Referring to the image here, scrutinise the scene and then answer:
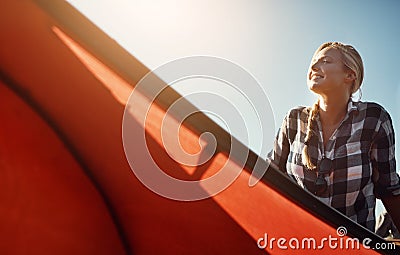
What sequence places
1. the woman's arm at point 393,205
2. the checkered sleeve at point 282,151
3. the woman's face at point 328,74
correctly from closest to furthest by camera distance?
the woman's arm at point 393,205
the woman's face at point 328,74
the checkered sleeve at point 282,151

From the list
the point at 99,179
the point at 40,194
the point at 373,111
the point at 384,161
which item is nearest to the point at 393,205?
the point at 384,161

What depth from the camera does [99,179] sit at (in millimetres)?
755

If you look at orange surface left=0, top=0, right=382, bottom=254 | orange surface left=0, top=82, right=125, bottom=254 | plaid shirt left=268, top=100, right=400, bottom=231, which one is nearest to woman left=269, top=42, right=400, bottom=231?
plaid shirt left=268, top=100, right=400, bottom=231

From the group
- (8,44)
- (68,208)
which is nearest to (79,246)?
(68,208)

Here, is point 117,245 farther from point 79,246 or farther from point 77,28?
point 77,28

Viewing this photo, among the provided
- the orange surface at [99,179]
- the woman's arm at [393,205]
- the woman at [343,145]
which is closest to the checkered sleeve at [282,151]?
the woman at [343,145]

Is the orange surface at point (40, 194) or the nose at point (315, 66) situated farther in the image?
the nose at point (315, 66)

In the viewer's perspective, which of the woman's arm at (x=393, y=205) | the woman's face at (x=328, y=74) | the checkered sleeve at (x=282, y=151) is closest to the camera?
the woman's arm at (x=393, y=205)

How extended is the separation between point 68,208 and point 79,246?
2.8 inches

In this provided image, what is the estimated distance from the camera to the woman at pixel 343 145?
99 cm

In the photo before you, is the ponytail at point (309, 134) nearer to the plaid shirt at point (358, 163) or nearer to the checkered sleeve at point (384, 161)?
the plaid shirt at point (358, 163)

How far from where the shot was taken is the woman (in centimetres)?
99

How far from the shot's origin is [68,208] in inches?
27.5

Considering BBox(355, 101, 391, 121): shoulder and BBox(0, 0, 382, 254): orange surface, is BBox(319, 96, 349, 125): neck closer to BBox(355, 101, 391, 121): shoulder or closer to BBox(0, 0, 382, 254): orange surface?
BBox(355, 101, 391, 121): shoulder
